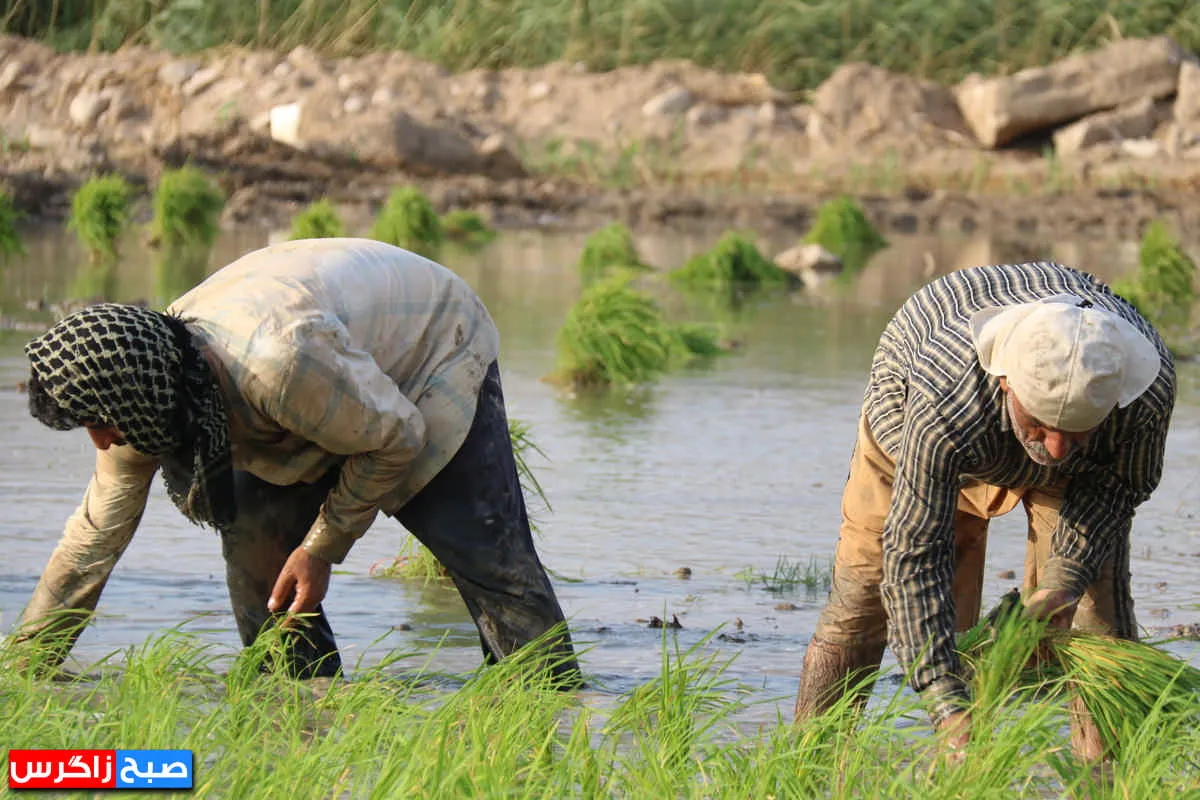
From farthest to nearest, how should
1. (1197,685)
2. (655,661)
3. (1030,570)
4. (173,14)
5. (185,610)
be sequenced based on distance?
(173,14)
(185,610)
(655,661)
(1030,570)
(1197,685)

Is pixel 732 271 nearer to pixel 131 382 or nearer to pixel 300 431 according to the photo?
pixel 300 431

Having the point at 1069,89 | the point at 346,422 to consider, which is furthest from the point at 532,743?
the point at 1069,89

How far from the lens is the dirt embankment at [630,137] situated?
1934 centimetres

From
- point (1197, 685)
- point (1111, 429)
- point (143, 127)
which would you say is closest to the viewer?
point (1111, 429)

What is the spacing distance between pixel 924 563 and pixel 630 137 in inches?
750

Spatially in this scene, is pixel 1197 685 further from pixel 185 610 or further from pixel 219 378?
pixel 185 610

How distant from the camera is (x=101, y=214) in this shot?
14.3 metres

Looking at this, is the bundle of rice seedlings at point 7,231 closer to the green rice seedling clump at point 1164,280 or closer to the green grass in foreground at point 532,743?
the green rice seedling clump at point 1164,280

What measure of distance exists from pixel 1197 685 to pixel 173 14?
23.6 meters

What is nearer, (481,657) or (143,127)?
(481,657)

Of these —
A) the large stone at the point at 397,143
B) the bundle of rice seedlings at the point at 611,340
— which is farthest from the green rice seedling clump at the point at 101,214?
the large stone at the point at 397,143

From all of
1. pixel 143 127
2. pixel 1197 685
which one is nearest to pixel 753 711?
pixel 1197 685

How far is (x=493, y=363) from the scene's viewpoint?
4508mm

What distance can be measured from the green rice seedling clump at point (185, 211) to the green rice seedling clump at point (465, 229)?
2325 mm
